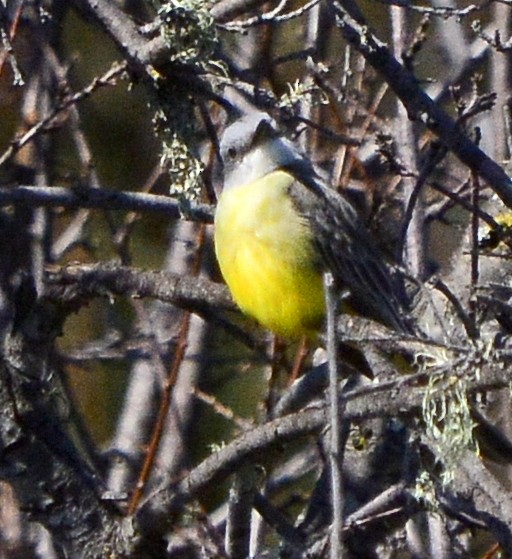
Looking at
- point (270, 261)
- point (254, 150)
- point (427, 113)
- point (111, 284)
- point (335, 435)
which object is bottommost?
point (335, 435)

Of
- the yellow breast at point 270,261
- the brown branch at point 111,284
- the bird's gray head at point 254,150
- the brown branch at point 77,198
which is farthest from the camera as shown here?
the bird's gray head at point 254,150

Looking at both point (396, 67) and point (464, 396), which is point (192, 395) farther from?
point (464, 396)

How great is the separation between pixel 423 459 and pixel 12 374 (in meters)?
1.01

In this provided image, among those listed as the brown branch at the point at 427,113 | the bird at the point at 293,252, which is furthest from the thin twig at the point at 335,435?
the bird at the point at 293,252

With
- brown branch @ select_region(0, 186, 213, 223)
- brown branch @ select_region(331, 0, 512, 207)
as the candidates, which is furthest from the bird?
brown branch @ select_region(331, 0, 512, 207)

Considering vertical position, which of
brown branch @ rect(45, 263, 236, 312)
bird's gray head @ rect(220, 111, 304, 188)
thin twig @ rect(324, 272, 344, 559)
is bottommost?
thin twig @ rect(324, 272, 344, 559)

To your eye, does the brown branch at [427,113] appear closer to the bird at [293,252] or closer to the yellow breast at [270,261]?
the bird at [293,252]

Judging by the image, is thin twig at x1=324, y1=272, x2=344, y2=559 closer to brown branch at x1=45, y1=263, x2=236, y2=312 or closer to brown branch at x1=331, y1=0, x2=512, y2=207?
brown branch at x1=331, y1=0, x2=512, y2=207

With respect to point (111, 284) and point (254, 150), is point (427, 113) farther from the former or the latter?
point (254, 150)

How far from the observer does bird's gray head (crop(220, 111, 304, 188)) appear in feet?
15.1

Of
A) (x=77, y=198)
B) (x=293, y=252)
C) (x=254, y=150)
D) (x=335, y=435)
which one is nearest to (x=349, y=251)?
(x=293, y=252)

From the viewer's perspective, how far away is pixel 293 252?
436 cm

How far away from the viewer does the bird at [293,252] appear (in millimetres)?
4273

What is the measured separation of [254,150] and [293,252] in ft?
1.48
